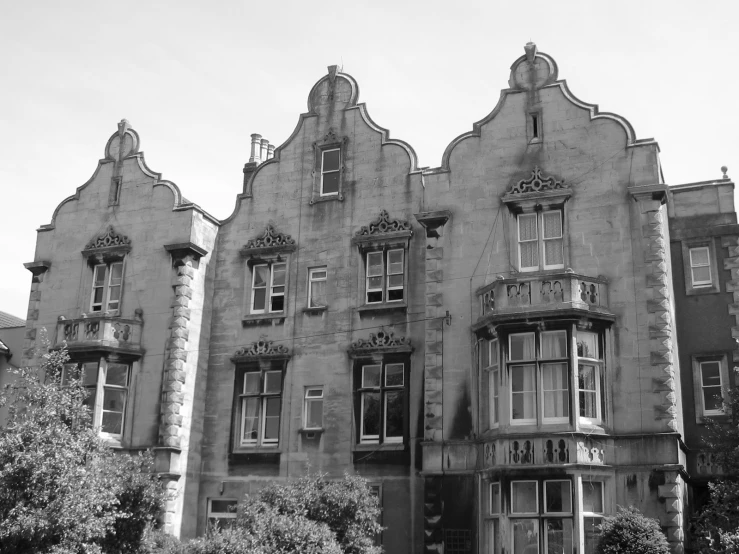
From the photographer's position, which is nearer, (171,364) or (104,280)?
(171,364)

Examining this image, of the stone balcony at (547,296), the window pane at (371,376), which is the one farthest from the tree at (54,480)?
the stone balcony at (547,296)

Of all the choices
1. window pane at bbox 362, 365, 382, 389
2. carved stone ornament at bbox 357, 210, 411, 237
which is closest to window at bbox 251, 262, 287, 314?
carved stone ornament at bbox 357, 210, 411, 237

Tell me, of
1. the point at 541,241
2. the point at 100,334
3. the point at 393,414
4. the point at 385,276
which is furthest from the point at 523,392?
the point at 100,334

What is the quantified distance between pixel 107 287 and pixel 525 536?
1641 cm

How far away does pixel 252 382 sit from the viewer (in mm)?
28562

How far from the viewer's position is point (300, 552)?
66.8 feet

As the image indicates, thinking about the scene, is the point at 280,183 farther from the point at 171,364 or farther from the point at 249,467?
the point at 249,467

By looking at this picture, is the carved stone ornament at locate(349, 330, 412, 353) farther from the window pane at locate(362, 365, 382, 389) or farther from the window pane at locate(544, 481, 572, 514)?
the window pane at locate(544, 481, 572, 514)

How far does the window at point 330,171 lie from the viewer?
96.6 ft

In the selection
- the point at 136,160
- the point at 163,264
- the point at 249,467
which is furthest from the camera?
the point at 136,160

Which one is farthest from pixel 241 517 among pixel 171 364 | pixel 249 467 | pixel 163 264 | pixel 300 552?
pixel 163 264

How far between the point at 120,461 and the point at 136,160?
1191 centimetres

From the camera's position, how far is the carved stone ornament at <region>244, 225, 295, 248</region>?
95.8 ft

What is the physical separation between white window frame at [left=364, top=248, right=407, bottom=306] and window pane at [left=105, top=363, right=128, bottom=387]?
8.16m
